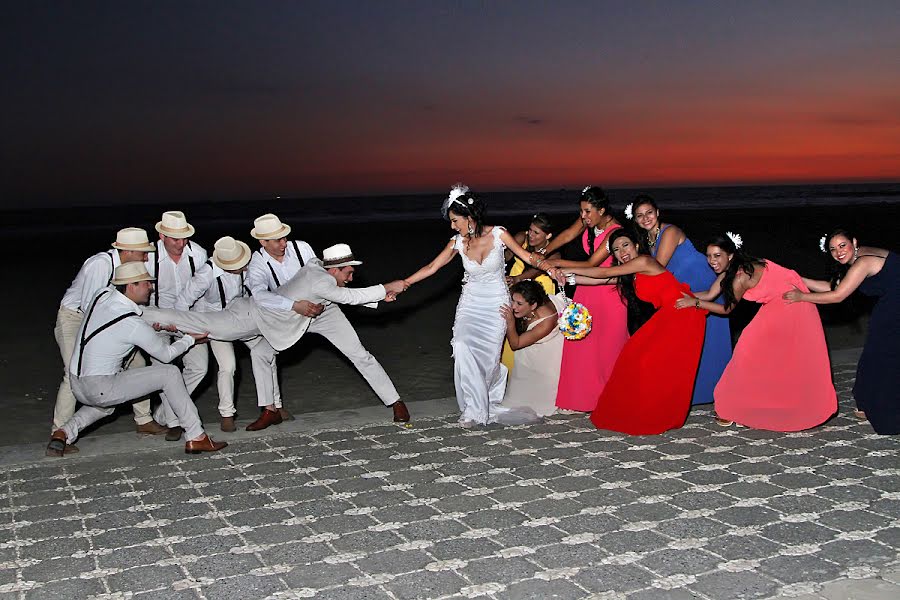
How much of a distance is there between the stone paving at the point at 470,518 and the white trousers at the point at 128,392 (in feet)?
0.93

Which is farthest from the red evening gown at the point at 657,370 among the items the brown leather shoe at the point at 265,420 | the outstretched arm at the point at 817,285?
the brown leather shoe at the point at 265,420

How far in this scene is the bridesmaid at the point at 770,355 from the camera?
7.24m

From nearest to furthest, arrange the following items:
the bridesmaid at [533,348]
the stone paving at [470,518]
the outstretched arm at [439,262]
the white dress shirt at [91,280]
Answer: the stone paving at [470,518], the white dress shirt at [91,280], the outstretched arm at [439,262], the bridesmaid at [533,348]

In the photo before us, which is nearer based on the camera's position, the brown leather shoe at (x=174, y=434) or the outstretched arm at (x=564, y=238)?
the brown leather shoe at (x=174, y=434)

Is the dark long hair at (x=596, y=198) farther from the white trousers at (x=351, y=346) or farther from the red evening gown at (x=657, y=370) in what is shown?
the white trousers at (x=351, y=346)

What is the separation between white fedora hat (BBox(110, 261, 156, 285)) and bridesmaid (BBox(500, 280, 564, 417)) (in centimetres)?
310

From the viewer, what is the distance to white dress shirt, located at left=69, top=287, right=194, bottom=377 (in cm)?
655

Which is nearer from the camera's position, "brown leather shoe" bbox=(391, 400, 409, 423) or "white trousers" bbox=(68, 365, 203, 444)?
"white trousers" bbox=(68, 365, 203, 444)

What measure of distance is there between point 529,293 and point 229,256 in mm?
2629

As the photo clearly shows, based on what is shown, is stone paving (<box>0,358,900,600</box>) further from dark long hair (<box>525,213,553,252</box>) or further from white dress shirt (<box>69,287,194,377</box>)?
dark long hair (<box>525,213,553,252</box>)

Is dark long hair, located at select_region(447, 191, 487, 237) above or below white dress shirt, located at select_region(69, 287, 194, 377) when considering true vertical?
above

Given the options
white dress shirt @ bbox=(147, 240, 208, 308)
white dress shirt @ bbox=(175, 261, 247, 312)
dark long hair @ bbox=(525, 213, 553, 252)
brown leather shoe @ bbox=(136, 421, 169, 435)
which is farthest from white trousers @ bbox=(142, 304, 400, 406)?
dark long hair @ bbox=(525, 213, 553, 252)

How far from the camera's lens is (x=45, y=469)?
657cm

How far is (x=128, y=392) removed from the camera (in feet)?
22.0
